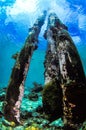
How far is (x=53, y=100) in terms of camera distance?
764 centimetres

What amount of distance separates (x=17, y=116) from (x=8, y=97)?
590 millimetres

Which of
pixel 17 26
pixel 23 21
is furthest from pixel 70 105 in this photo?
pixel 17 26

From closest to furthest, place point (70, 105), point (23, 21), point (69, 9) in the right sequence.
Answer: point (70, 105), point (69, 9), point (23, 21)

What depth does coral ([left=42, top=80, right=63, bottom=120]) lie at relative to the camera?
24.9 feet

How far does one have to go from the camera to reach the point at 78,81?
5.99 meters

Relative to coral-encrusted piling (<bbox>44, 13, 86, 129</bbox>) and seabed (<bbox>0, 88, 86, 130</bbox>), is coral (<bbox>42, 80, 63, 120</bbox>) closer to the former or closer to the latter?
seabed (<bbox>0, 88, 86, 130</bbox>)

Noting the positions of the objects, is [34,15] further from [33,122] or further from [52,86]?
[33,122]

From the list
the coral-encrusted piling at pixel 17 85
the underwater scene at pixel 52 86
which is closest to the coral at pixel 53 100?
the underwater scene at pixel 52 86

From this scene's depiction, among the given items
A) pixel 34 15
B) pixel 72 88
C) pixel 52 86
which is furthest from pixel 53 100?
pixel 34 15

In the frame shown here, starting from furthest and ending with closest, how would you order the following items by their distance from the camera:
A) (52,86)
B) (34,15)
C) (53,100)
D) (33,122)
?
1. (34,15)
2. (52,86)
3. (53,100)
4. (33,122)

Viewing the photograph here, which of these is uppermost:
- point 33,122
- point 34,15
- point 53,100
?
point 34,15

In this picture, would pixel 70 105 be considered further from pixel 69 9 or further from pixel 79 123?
pixel 69 9

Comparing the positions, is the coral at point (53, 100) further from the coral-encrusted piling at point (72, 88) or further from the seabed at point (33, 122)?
the coral-encrusted piling at point (72, 88)

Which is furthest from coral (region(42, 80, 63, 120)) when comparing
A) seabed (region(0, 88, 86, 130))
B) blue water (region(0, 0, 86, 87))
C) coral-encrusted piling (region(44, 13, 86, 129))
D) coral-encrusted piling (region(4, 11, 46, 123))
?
blue water (region(0, 0, 86, 87))
